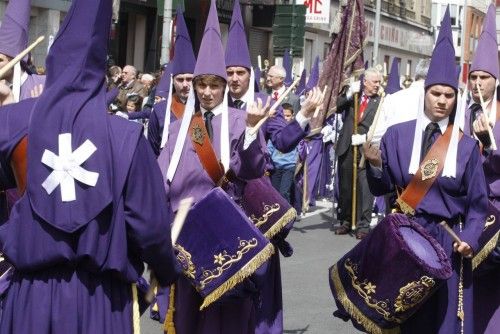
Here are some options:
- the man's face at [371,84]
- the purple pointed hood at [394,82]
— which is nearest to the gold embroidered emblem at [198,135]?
the man's face at [371,84]

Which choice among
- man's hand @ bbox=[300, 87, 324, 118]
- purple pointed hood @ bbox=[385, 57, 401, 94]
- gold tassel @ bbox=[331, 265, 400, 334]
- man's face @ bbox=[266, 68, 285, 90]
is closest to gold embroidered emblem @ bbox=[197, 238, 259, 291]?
gold tassel @ bbox=[331, 265, 400, 334]

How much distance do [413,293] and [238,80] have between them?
8.88ft

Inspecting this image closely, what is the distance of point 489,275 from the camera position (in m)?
7.35

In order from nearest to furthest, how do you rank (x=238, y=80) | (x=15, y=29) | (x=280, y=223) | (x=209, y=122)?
(x=209, y=122) < (x=15, y=29) < (x=280, y=223) < (x=238, y=80)

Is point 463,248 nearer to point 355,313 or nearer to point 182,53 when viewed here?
point 355,313

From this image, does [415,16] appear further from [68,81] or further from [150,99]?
[68,81]

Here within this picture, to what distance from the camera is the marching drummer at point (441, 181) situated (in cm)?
638

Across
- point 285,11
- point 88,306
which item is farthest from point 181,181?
point 285,11

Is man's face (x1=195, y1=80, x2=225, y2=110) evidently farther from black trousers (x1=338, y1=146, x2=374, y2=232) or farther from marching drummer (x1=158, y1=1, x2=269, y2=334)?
black trousers (x1=338, y1=146, x2=374, y2=232)

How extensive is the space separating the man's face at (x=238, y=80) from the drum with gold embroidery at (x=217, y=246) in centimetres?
203

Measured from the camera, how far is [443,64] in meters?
6.62

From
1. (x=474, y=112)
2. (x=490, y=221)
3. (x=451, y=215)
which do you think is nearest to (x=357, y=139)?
(x=474, y=112)

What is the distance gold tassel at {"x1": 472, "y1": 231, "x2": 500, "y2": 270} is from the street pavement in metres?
1.88

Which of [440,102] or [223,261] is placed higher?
[440,102]
